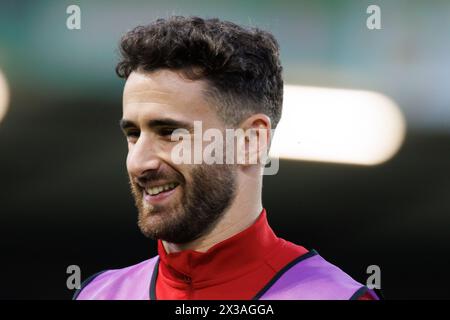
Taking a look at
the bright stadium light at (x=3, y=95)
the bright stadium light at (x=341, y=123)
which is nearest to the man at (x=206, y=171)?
the bright stadium light at (x=341, y=123)

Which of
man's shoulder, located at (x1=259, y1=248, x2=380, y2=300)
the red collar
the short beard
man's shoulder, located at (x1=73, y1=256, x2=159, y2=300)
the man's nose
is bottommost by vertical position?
man's shoulder, located at (x1=73, y1=256, x2=159, y2=300)

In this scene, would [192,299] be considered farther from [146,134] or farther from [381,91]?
[381,91]

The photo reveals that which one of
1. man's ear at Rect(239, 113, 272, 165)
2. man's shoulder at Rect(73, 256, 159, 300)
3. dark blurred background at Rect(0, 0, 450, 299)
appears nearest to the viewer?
man's ear at Rect(239, 113, 272, 165)

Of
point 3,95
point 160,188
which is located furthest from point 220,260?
point 3,95

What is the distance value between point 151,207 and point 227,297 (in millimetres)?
373

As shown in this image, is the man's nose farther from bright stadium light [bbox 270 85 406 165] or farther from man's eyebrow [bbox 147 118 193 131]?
bright stadium light [bbox 270 85 406 165]

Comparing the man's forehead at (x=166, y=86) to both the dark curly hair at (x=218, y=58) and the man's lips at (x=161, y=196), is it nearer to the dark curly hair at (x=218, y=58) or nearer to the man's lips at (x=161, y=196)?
the dark curly hair at (x=218, y=58)

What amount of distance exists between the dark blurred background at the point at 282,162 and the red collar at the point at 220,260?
1533 mm

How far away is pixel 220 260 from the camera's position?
219cm

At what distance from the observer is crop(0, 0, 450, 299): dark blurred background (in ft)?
12.0

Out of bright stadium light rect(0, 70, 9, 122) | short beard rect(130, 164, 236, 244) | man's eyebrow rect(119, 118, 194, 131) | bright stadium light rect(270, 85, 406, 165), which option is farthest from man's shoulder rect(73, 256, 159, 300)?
bright stadium light rect(0, 70, 9, 122)

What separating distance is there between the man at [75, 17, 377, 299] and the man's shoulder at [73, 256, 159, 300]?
0.31 ft

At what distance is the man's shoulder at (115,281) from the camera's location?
2.41 meters
